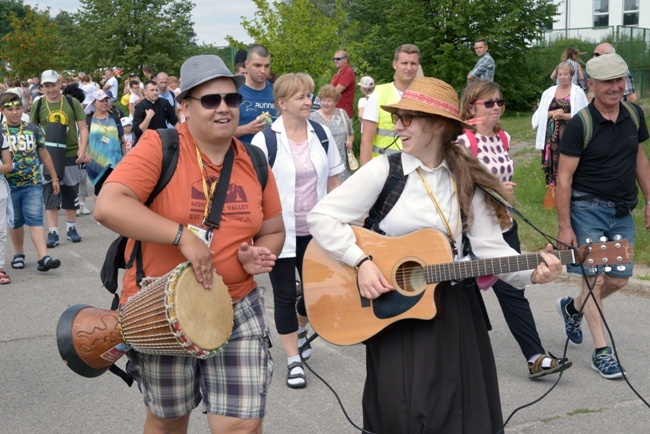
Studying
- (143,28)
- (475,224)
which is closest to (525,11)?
(143,28)

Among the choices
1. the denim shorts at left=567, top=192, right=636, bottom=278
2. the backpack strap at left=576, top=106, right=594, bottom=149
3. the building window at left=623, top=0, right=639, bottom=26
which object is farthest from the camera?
the building window at left=623, top=0, right=639, bottom=26

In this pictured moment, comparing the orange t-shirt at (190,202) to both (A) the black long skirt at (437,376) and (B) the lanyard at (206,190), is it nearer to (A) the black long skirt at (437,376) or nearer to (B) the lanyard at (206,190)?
(B) the lanyard at (206,190)

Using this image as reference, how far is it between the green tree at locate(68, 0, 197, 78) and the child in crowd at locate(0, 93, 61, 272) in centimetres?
3222

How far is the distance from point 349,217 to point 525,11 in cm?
2733

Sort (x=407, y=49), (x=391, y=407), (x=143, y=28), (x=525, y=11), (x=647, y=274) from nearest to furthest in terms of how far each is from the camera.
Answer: (x=391, y=407) < (x=407, y=49) < (x=647, y=274) < (x=525, y=11) < (x=143, y=28)

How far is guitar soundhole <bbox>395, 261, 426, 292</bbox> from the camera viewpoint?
11.9 feet

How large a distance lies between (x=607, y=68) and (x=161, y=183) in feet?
10.9

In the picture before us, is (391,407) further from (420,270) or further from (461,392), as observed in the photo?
(420,270)

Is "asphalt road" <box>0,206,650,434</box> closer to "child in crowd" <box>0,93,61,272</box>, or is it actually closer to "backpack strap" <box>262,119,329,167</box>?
"backpack strap" <box>262,119,329,167</box>

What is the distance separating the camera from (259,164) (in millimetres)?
3818

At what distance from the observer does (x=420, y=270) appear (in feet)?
11.9

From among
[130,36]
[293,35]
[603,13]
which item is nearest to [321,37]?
[293,35]

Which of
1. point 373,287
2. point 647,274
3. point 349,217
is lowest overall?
point 647,274

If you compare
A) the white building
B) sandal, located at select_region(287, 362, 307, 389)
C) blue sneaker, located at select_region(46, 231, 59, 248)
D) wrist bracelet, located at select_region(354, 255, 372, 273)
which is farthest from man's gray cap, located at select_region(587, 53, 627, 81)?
the white building
